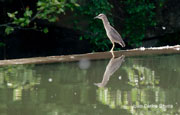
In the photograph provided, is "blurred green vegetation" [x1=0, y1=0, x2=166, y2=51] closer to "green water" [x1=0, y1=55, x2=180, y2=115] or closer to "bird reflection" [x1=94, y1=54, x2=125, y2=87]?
"bird reflection" [x1=94, y1=54, x2=125, y2=87]

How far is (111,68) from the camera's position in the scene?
17.2ft

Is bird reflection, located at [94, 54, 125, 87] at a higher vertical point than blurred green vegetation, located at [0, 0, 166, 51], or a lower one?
lower

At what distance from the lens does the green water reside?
3.50m

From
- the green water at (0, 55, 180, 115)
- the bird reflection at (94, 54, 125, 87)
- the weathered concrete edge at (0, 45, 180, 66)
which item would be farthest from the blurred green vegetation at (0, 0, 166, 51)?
the green water at (0, 55, 180, 115)

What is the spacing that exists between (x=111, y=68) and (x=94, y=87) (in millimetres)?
1030

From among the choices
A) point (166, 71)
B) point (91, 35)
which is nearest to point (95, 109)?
point (166, 71)

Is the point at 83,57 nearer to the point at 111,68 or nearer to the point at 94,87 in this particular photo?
the point at 111,68

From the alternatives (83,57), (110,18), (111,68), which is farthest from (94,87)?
(110,18)

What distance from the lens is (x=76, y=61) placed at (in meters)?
5.84

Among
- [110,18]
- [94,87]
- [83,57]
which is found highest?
[110,18]

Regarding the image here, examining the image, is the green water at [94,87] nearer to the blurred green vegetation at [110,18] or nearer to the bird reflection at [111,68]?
the bird reflection at [111,68]

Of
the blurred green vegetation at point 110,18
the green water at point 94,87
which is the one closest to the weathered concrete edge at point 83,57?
the green water at point 94,87

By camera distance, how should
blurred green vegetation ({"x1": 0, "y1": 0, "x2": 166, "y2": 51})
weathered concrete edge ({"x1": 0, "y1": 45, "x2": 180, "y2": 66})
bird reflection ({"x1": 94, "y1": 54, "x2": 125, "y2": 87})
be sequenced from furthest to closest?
blurred green vegetation ({"x1": 0, "y1": 0, "x2": 166, "y2": 51})
weathered concrete edge ({"x1": 0, "y1": 45, "x2": 180, "y2": 66})
bird reflection ({"x1": 94, "y1": 54, "x2": 125, "y2": 87})

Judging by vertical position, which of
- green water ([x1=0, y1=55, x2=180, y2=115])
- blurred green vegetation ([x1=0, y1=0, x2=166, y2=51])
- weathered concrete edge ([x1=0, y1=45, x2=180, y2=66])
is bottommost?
green water ([x1=0, y1=55, x2=180, y2=115])
